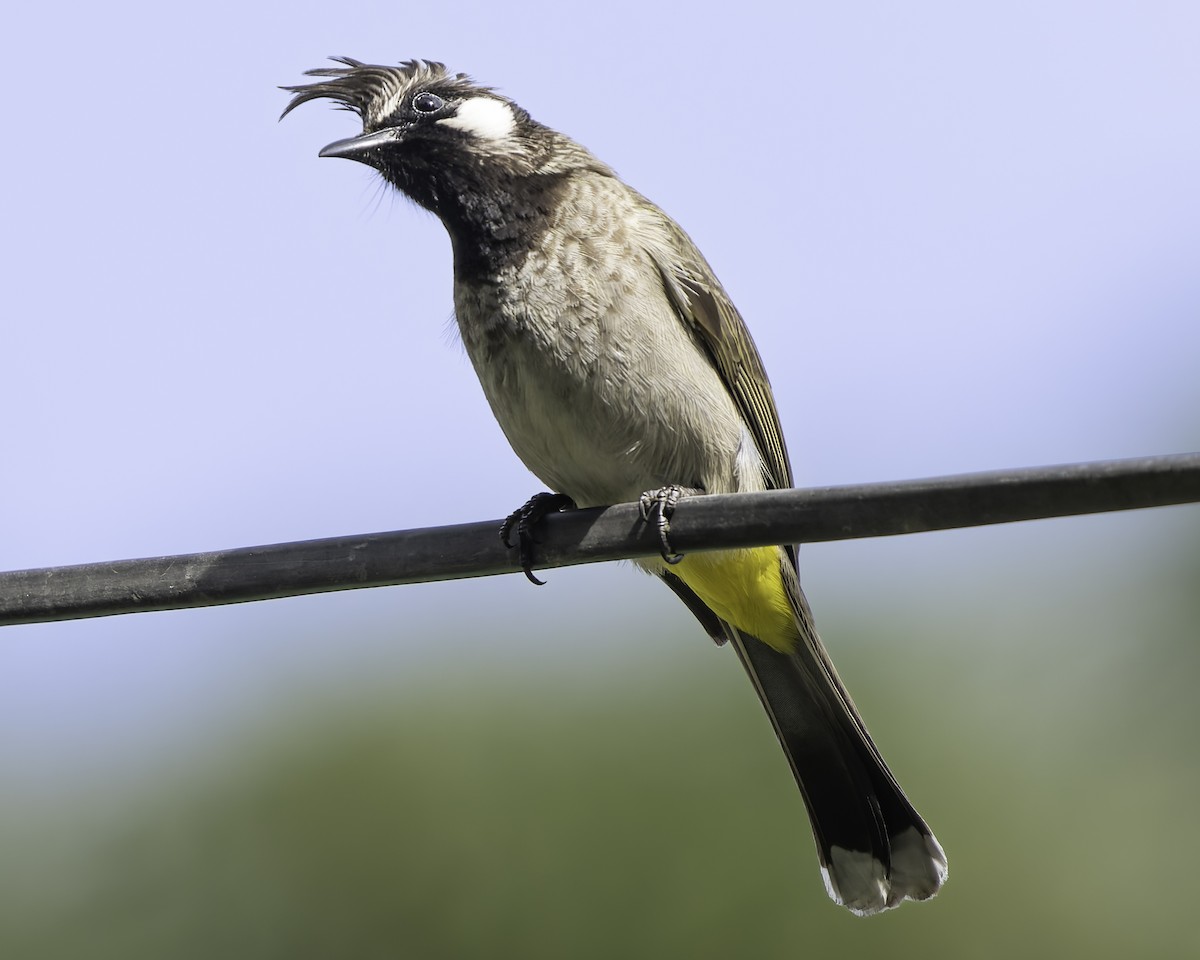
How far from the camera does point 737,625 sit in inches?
196

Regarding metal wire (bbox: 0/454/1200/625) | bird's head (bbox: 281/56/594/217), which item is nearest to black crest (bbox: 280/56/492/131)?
bird's head (bbox: 281/56/594/217)

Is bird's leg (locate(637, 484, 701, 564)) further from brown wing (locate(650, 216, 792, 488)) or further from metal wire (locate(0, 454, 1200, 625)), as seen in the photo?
brown wing (locate(650, 216, 792, 488))

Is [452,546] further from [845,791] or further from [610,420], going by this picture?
[845,791]

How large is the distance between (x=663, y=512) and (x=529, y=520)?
66 cm

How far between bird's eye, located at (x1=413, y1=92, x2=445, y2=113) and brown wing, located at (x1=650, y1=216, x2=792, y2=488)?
972mm

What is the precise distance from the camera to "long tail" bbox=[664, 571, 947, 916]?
485 centimetres

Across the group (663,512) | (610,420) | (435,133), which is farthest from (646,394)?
(435,133)

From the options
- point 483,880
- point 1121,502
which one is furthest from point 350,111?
point 483,880

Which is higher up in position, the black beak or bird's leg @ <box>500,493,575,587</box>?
the black beak

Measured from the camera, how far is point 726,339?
199 inches

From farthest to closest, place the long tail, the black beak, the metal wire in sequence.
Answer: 1. the black beak
2. the long tail
3. the metal wire

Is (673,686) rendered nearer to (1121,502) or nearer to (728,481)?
(728,481)

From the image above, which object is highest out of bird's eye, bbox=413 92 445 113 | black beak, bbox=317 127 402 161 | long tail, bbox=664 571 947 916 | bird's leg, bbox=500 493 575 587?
bird's eye, bbox=413 92 445 113

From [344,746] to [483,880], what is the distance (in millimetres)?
1756
